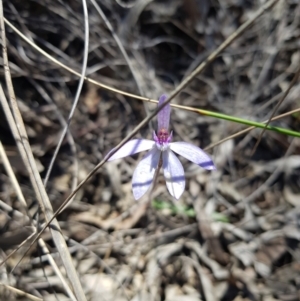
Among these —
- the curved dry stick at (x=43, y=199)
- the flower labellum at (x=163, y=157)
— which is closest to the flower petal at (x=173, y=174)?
the flower labellum at (x=163, y=157)

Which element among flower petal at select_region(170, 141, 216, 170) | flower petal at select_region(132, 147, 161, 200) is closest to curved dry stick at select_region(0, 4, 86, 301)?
flower petal at select_region(132, 147, 161, 200)

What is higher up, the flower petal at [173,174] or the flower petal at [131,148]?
the flower petal at [131,148]

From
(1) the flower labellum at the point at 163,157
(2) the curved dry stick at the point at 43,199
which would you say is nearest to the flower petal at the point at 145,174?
(1) the flower labellum at the point at 163,157

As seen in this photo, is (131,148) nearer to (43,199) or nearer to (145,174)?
(145,174)

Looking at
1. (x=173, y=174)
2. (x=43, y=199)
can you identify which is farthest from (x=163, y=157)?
(x=43, y=199)

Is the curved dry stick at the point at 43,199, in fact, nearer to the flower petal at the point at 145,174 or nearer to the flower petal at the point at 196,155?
the flower petal at the point at 145,174

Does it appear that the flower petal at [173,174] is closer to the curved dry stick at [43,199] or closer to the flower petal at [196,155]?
the flower petal at [196,155]
